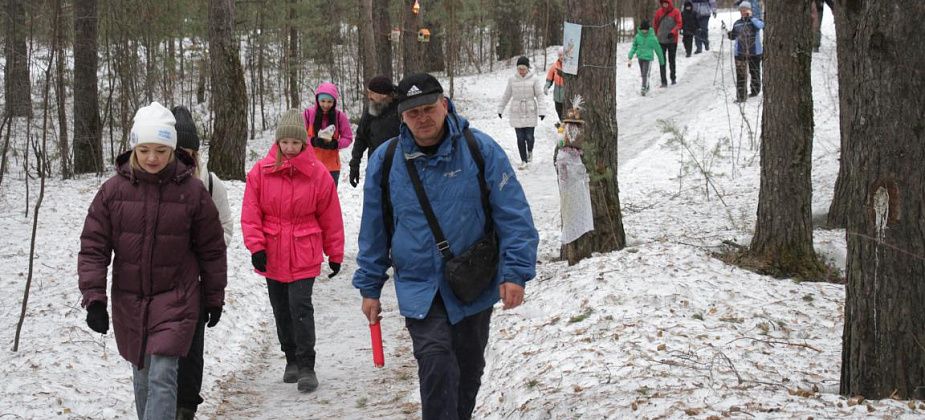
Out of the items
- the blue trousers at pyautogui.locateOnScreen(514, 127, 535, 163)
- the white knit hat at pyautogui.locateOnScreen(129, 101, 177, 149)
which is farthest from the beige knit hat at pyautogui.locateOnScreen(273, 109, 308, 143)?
the blue trousers at pyautogui.locateOnScreen(514, 127, 535, 163)

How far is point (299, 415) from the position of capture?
6.23m

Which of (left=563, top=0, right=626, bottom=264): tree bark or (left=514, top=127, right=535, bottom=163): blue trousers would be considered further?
(left=514, top=127, right=535, bottom=163): blue trousers

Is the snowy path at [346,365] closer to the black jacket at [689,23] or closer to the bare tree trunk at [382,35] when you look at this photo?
the bare tree trunk at [382,35]

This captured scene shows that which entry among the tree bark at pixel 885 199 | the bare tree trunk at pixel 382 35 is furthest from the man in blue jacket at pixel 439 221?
the bare tree trunk at pixel 382 35

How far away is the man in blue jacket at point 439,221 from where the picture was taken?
413 cm

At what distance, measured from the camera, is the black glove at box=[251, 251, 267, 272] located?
6.21 meters

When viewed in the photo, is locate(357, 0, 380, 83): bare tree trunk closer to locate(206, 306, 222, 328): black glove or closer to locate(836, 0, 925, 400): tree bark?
locate(206, 306, 222, 328): black glove

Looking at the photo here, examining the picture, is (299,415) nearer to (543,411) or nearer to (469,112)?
(543,411)

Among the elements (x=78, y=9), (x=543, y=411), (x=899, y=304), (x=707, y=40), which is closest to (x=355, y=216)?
(x=78, y=9)

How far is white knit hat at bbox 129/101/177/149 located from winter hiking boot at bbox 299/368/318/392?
2551mm

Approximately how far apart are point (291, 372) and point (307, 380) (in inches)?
13.8

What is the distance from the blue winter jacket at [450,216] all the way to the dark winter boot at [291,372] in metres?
3.03

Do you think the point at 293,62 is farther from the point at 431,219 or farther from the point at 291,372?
the point at 431,219

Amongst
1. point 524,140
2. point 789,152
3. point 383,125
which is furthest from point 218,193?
point 524,140
